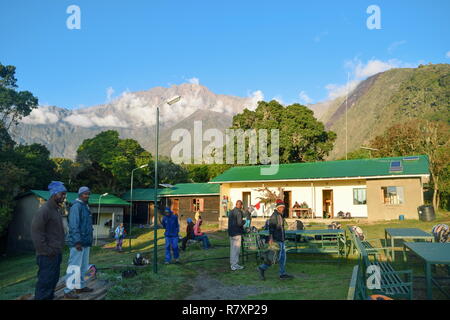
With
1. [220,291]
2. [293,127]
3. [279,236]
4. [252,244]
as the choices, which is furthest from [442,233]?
[293,127]

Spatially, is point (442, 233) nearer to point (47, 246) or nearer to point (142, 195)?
point (47, 246)

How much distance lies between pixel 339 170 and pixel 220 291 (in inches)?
766

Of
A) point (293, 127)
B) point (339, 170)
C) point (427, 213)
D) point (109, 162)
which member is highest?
point (293, 127)

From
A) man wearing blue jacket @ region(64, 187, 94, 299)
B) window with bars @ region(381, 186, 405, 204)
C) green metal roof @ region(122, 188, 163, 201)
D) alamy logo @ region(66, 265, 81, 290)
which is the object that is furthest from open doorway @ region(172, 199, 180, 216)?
alamy logo @ region(66, 265, 81, 290)

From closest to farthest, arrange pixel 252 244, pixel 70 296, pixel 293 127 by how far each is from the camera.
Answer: pixel 70 296, pixel 252 244, pixel 293 127

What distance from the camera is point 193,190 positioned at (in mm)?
34062

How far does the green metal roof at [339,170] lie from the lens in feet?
73.9

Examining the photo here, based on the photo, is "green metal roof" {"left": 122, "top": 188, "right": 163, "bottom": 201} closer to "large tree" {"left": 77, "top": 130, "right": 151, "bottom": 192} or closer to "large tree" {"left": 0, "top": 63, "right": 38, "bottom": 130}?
"large tree" {"left": 77, "top": 130, "right": 151, "bottom": 192}

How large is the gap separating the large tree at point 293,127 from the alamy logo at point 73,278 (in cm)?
3337

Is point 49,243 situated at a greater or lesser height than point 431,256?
greater

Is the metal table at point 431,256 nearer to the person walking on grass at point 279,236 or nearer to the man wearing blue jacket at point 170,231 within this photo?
the person walking on grass at point 279,236

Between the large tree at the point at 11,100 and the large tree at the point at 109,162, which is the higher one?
the large tree at the point at 11,100

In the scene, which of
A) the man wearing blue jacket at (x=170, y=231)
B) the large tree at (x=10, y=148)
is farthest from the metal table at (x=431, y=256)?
the large tree at (x=10, y=148)

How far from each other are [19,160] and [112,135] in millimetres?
10292
